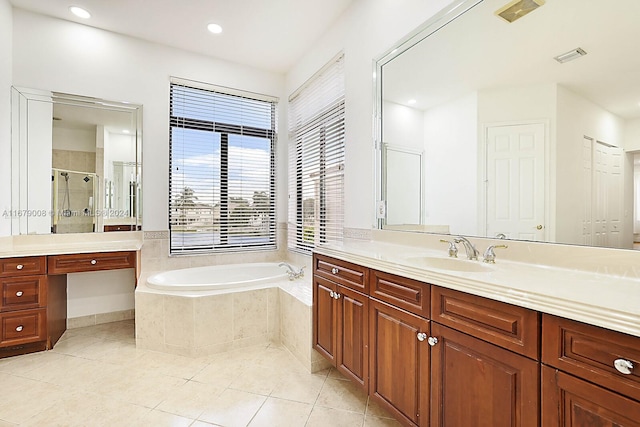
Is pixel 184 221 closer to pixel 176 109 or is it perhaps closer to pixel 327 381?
pixel 176 109

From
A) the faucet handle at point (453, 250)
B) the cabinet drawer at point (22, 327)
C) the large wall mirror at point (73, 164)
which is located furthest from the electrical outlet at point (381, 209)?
the cabinet drawer at point (22, 327)

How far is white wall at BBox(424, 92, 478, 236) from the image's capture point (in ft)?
5.80

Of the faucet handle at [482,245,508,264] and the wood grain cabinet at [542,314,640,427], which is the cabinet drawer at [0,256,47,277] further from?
the wood grain cabinet at [542,314,640,427]

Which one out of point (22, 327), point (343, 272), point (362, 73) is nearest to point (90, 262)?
point (22, 327)

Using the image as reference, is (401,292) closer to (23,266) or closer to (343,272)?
(343,272)

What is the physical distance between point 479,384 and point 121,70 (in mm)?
3820

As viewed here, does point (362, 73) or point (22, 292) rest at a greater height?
point (362, 73)

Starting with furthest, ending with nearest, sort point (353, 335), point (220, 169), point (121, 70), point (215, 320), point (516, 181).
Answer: point (220, 169), point (121, 70), point (215, 320), point (353, 335), point (516, 181)

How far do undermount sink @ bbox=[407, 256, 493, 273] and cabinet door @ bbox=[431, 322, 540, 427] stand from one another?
342 mm

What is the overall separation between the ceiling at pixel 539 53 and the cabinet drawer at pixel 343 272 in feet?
3.89

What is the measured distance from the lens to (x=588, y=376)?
811 millimetres

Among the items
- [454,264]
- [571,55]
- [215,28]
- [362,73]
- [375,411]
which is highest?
[215,28]

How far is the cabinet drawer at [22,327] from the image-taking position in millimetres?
2328

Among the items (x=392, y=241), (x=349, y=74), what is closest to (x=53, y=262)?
(x=392, y=241)
